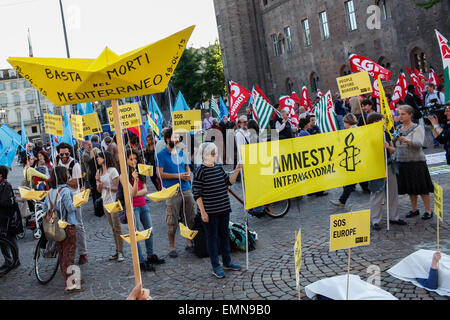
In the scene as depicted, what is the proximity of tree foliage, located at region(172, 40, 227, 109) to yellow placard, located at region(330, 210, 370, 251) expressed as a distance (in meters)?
57.8

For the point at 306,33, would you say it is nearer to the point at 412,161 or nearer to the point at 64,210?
the point at 412,161

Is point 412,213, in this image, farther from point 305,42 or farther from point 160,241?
point 305,42

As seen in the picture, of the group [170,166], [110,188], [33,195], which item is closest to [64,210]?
[33,195]

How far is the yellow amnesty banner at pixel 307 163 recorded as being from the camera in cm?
548

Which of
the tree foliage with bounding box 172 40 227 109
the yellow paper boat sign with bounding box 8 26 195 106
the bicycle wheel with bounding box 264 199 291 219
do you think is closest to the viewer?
the yellow paper boat sign with bounding box 8 26 195 106

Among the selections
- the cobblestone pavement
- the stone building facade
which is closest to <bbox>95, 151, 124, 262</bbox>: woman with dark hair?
the cobblestone pavement

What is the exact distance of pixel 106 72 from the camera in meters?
3.28

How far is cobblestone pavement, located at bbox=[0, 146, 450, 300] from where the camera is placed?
486cm

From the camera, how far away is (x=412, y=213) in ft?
21.9

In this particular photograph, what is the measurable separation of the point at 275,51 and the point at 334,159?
3688 cm

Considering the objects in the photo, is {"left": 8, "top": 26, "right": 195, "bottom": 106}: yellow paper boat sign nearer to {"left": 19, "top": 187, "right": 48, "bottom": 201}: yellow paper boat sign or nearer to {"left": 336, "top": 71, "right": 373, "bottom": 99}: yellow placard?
{"left": 19, "top": 187, "right": 48, "bottom": 201}: yellow paper boat sign

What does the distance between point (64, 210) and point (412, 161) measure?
529 centimetres
